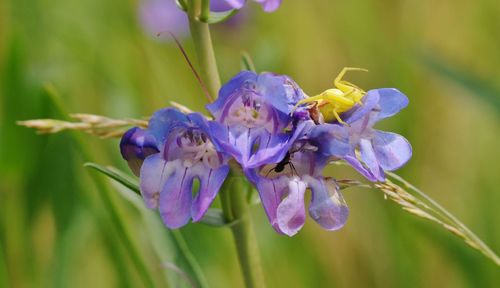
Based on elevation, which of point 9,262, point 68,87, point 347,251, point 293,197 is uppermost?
point 293,197

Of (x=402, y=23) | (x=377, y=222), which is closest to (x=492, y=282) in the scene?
(x=377, y=222)

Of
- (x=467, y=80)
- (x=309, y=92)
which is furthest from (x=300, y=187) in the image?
(x=309, y=92)

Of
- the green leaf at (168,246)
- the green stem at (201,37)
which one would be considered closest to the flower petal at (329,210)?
the green stem at (201,37)

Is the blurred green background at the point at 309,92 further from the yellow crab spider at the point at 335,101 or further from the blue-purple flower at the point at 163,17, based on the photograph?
the yellow crab spider at the point at 335,101

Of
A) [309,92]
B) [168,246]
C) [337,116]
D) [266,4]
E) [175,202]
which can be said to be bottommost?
[309,92]

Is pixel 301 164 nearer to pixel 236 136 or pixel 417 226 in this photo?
pixel 236 136

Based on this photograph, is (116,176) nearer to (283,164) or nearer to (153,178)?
(153,178)
